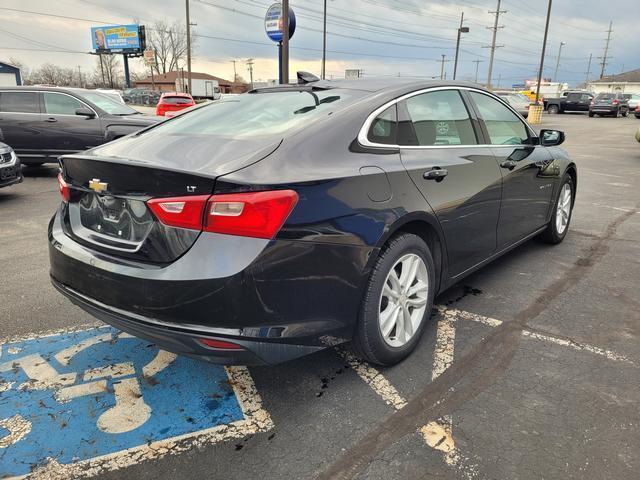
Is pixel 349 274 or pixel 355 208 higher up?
pixel 355 208

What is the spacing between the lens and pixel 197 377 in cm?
275

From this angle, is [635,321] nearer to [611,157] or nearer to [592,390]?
[592,390]

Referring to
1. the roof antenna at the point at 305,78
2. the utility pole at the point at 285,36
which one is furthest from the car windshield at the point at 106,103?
the roof antenna at the point at 305,78

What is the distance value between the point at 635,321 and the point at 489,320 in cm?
104

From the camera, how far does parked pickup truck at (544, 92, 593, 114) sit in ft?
A: 125

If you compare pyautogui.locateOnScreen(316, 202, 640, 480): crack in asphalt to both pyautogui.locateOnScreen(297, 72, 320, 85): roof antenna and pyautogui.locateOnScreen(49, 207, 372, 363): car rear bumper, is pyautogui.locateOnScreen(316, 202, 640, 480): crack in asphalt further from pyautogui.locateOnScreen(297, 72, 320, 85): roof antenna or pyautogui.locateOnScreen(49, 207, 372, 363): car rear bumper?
pyautogui.locateOnScreen(297, 72, 320, 85): roof antenna

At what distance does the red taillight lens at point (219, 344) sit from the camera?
2.08 meters

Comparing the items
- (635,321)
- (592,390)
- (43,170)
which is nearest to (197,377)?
(592,390)

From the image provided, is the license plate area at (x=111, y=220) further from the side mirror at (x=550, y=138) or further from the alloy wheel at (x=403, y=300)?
the side mirror at (x=550, y=138)

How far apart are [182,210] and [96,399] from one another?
119 cm

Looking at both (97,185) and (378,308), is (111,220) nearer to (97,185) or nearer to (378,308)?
(97,185)

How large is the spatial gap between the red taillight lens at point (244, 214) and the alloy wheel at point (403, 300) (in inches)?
33.3

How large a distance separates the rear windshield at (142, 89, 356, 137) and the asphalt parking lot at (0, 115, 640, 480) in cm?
136

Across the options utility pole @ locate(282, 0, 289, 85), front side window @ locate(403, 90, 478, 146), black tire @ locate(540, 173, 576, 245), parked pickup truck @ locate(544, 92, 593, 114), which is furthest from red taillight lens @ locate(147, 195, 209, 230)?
parked pickup truck @ locate(544, 92, 593, 114)
